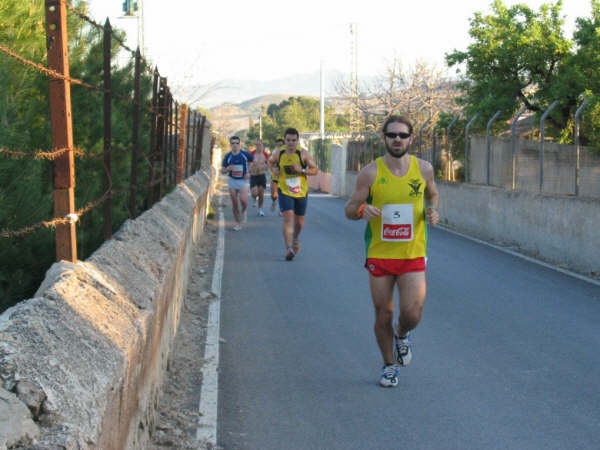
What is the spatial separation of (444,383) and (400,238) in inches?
45.1

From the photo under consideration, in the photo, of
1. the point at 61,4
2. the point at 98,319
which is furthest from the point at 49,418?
the point at 61,4

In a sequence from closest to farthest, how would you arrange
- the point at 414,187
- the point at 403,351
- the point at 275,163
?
1. the point at 414,187
2. the point at 403,351
3. the point at 275,163

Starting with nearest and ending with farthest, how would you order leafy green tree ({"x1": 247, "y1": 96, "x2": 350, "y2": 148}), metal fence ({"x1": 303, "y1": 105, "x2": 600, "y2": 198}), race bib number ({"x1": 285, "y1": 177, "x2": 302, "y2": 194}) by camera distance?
race bib number ({"x1": 285, "y1": 177, "x2": 302, "y2": 194}) → metal fence ({"x1": 303, "y1": 105, "x2": 600, "y2": 198}) → leafy green tree ({"x1": 247, "y1": 96, "x2": 350, "y2": 148})

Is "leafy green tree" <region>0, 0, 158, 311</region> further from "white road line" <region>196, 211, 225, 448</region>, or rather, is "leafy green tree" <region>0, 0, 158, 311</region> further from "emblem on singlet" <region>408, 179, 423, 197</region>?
"emblem on singlet" <region>408, 179, 423, 197</region>

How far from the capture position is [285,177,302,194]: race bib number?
13172 millimetres

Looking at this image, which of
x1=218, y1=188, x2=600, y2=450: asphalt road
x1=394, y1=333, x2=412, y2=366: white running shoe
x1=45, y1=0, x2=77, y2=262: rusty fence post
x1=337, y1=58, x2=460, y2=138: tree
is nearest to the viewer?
x1=45, y1=0, x2=77, y2=262: rusty fence post

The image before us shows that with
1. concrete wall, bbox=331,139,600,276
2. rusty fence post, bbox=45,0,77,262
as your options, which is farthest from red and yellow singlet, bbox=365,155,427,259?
concrete wall, bbox=331,139,600,276

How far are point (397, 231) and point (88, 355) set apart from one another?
323 cm

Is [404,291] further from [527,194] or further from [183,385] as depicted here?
[527,194]

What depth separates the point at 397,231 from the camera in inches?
245

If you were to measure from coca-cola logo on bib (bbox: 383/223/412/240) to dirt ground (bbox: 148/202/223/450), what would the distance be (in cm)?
177

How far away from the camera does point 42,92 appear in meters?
6.89

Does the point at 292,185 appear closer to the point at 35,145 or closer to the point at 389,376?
the point at 35,145

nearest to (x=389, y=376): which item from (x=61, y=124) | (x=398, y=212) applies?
(x=398, y=212)
